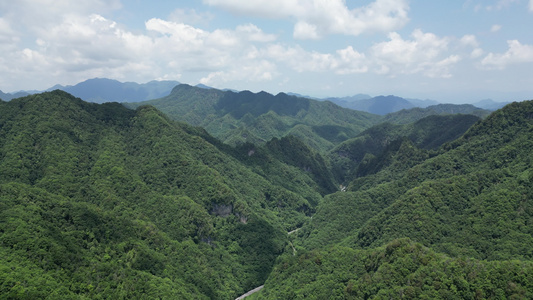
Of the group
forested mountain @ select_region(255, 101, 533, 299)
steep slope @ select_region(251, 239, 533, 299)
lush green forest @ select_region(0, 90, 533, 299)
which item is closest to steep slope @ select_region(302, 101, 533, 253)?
forested mountain @ select_region(255, 101, 533, 299)

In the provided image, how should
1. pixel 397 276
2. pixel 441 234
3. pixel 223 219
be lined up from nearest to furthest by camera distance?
pixel 397 276, pixel 441 234, pixel 223 219

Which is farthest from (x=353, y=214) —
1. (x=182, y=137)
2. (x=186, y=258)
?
(x=182, y=137)

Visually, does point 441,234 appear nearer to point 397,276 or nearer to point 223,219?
point 397,276

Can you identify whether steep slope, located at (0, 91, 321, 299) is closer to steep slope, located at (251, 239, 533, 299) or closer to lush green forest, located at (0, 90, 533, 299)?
lush green forest, located at (0, 90, 533, 299)

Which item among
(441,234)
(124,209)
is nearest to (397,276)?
(441,234)

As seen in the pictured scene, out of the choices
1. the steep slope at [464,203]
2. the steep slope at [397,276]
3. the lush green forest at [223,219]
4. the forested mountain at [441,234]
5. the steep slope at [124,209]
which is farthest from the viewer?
the steep slope at [464,203]

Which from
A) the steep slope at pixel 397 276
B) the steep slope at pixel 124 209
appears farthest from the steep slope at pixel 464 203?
the steep slope at pixel 124 209

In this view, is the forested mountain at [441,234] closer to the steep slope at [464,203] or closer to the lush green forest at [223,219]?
the steep slope at [464,203]

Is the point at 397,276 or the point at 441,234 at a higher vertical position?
the point at 397,276
